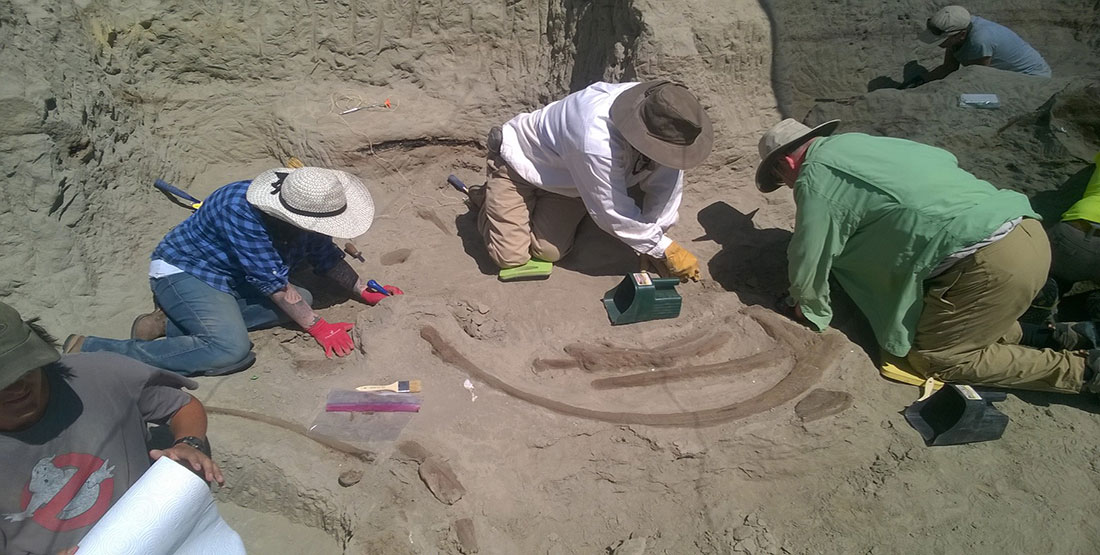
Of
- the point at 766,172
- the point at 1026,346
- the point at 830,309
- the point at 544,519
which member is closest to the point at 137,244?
the point at 544,519

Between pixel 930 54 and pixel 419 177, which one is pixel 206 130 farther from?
pixel 930 54

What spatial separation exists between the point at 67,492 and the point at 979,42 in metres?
6.62

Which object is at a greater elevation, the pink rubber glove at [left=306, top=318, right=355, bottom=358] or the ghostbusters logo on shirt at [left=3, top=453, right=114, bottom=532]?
the ghostbusters logo on shirt at [left=3, top=453, right=114, bottom=532]

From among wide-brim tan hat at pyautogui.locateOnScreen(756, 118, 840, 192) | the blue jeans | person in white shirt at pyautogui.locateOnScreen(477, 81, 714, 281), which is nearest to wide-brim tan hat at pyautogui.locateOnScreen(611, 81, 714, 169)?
person in white shirt at pyautogui.locateOnScreen(477, 81, 714, 281)

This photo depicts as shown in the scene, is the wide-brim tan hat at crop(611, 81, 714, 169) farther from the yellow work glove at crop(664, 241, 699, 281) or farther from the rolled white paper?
the rolled white paper

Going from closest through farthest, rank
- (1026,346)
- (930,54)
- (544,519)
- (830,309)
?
1. (544,519)
2. (1026,346)
3. (830,309)
4. (930,54)

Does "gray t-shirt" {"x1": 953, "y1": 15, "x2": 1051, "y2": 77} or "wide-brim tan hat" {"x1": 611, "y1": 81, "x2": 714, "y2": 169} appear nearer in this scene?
"wide-brim tan hat" {"x1": 611, "y1": 81, "x2": 714, "y2": 169}

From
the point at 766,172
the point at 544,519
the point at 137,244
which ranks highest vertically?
the point at 766,172

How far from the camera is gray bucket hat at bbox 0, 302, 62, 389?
66.4 inches

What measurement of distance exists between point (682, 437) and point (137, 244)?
11.7ft

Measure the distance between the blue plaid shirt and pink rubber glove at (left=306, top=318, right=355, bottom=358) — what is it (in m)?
0.32

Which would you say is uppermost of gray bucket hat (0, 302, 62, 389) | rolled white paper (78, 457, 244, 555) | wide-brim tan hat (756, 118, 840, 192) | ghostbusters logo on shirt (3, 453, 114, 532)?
gray bucket hat (0, 302, 62, 389)

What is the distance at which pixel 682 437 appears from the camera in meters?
2.98

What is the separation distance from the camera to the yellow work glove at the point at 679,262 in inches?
148
